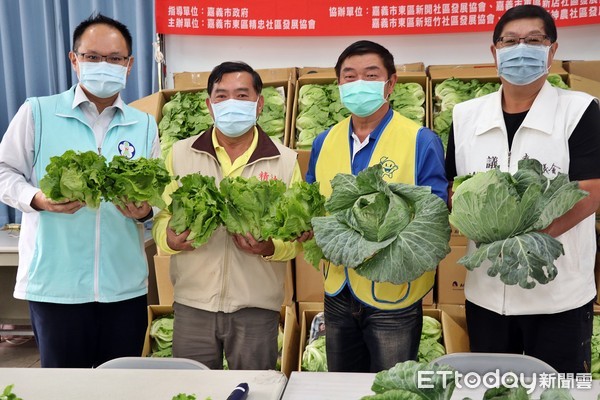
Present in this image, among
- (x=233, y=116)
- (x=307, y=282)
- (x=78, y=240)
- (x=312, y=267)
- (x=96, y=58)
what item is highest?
(x=96, y=58)

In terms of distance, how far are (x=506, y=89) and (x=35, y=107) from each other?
2.27 meters

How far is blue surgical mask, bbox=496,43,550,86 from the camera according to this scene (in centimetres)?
259

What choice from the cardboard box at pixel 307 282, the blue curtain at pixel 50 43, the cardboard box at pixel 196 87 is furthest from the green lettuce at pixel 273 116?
the blue curtain at pixel 50 43

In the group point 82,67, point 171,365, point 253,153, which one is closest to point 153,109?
point 82,67

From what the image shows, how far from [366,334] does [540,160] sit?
112 cm

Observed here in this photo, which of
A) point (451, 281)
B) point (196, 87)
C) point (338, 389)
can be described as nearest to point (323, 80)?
point (196, 87)

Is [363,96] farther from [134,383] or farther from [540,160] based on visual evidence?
[134,383]

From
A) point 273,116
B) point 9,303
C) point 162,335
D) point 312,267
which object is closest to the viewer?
point 162,335

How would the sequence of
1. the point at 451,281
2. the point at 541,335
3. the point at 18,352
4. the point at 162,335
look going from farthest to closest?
the point at 18,352 → the point at 451,281 → the point at 162,335 → the point at 541,335

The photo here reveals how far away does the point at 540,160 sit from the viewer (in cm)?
257

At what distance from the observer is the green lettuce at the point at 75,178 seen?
2.48 metres

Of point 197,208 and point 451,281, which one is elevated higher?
point 197,208

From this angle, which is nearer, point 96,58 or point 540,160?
point 540,160

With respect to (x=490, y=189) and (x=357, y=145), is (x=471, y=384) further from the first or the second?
(x=357, y=145)
